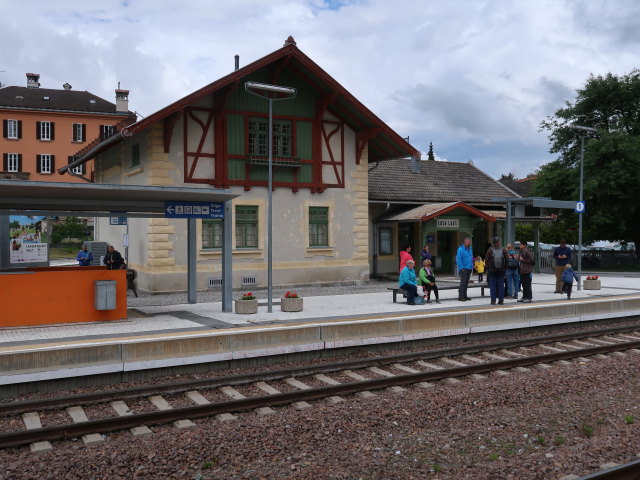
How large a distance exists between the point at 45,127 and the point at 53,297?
49.0 m

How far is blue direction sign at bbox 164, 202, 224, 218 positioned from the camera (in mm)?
13938

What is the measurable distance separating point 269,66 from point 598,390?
52.3 ft

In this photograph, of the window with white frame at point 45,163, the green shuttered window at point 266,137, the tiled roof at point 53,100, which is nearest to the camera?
the green shuttered window at point 266,137

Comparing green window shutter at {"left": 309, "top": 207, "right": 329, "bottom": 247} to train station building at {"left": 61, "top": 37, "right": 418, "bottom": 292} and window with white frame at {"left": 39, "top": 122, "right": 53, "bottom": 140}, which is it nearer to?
train station building at {"left": 61, "top": 37, "right": 418, "bottom": 292}

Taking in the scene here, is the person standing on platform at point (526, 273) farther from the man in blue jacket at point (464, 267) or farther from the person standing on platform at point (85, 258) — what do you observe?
the person standing on platform at point (85, 258)

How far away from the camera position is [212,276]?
832 inches

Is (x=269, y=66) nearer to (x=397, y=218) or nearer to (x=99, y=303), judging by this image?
(x=397, y=218)

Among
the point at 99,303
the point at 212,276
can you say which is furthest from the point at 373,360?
the point at 212,276

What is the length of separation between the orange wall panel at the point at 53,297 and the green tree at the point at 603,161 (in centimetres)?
2899

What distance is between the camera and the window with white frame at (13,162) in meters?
55.7

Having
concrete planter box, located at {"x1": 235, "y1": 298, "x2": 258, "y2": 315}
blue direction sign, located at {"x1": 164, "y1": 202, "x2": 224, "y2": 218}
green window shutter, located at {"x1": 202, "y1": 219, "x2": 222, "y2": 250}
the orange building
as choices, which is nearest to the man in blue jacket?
concrete planter box, located at {"x1": 235, "y1": 298, "x2": 258, "y2": 315}

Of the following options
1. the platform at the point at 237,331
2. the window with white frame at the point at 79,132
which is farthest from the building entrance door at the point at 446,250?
the window with white frame at the point at 79,132

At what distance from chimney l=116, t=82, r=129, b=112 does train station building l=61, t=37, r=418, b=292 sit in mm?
35983

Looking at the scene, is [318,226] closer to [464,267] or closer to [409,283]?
[464,267]
